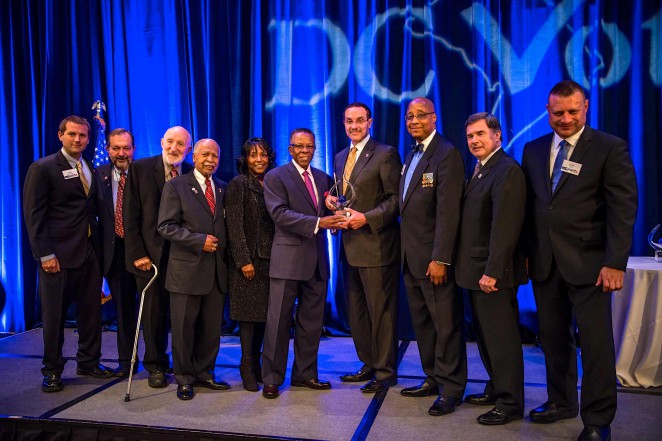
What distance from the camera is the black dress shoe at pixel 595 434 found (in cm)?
269

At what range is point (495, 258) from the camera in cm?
290

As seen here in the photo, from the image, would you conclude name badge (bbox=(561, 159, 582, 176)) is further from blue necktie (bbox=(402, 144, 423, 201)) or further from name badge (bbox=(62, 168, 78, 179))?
name badge (bbox=(62, 168, 78, 179))

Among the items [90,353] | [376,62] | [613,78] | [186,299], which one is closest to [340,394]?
[186,299]

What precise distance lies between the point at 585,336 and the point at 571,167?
0.78 meters

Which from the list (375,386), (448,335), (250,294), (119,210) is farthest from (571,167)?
(119,210)

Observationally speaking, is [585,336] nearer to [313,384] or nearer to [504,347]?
[504,347]

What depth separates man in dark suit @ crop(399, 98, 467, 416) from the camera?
315cm

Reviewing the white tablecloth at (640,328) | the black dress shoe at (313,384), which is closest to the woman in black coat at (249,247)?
the black dress shoe at (313,384)

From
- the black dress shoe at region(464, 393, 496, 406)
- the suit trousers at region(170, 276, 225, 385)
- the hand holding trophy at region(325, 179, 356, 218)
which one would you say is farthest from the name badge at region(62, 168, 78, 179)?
the black dress shoe at region(464, 393, 496, 406)

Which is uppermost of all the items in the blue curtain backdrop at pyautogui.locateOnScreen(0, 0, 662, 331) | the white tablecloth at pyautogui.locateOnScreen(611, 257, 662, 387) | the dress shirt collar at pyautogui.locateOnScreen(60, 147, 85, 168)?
the blue curtain backdrop at pyautogui.locateOnScreen(0, 0, 662, 331)

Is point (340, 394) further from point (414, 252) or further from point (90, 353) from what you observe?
point (90, 353)

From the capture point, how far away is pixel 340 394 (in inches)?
138

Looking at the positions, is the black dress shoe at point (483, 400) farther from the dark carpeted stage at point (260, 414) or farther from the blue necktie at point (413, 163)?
the blue necktie at point (413, 163)

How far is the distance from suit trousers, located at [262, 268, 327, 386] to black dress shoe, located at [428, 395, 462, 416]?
81 centimetres
